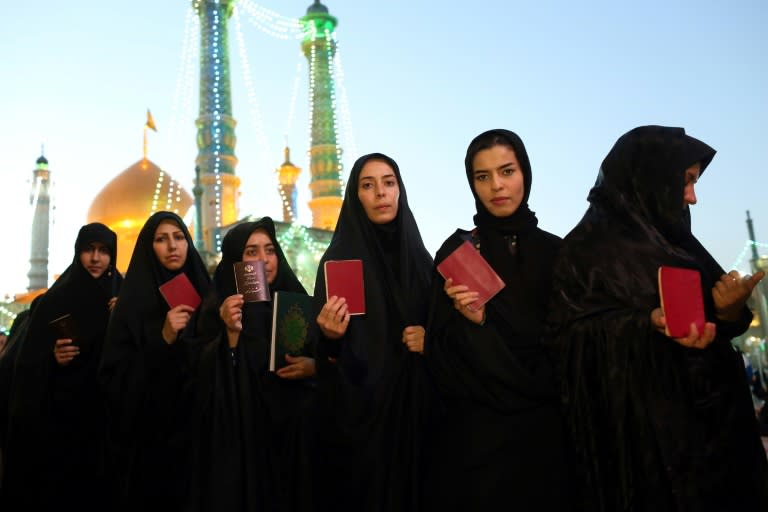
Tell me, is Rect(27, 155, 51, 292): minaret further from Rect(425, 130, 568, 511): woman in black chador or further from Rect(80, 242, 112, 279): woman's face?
Rect(425, 130, 568, 511): woman in black chador

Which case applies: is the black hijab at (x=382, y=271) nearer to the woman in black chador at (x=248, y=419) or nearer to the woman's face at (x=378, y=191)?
the woman's face at (x=378, y=191)

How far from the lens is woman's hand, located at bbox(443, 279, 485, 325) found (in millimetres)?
1694

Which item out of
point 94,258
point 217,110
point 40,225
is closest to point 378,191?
point 94,258

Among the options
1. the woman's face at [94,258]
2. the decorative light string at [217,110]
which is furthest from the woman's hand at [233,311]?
the decorative light string at [217,110]

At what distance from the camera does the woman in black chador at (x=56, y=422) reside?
123 inches

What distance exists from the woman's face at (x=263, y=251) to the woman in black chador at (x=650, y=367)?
51.7 inches

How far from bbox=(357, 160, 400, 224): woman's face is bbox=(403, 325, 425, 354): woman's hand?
0.40 meters

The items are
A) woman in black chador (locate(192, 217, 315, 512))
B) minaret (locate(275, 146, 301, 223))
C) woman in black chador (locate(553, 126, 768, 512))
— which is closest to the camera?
woman in black chador (locate(553, 126, 768, 512))

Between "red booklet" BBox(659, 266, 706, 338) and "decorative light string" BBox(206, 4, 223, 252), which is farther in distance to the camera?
"decorative light string" BBox(206, 4, 223, 252)

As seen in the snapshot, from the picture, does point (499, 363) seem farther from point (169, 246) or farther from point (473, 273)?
point (169, 246)

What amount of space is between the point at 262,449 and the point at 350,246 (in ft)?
2.76

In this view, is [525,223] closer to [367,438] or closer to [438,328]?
[438,328]

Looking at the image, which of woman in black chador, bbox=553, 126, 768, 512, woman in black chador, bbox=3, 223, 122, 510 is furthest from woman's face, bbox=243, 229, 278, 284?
woman in black chador, bbox=553, 126, 768, 512

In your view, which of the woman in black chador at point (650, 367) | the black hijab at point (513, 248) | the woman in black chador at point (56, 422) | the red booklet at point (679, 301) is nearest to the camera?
the red booklet at point (679, 301)
